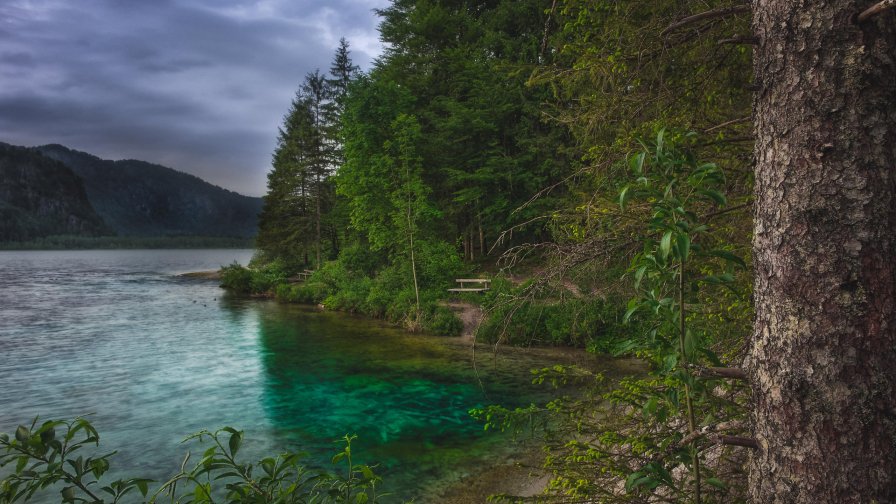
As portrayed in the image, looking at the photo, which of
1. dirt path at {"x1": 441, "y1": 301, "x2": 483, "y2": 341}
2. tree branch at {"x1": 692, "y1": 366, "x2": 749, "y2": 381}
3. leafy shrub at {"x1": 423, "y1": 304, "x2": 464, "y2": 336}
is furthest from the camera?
leafy shrub at {"x1": 423, "y1": 304, "x2": 464, "y2": 336}

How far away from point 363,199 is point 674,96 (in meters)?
25.0

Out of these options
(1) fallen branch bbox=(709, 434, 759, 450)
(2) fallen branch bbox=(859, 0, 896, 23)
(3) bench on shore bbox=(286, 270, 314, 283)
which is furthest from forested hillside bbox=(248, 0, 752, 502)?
(3) bench on shore bbox=(286, 270, 314, 283)

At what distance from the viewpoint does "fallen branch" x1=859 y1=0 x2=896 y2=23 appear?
2.15 m

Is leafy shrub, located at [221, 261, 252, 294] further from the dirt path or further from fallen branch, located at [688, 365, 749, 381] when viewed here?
fallen branch, located at [688, 365, 749, 381]

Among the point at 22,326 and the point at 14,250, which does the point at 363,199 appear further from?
the point at 14,250

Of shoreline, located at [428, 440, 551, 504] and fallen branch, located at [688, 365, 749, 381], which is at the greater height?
fallen branch, located at [688, 365, 749, 381]

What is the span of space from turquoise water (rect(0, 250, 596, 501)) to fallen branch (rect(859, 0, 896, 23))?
5.44 m

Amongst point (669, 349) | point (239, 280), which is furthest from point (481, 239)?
point (669, 349)

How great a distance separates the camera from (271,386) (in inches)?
650

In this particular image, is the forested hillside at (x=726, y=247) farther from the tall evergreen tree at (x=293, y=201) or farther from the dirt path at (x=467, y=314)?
the tall evergreen tree at (x=293, y=201)

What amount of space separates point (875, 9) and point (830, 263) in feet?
3.65

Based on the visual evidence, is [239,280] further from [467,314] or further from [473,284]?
[467,314]

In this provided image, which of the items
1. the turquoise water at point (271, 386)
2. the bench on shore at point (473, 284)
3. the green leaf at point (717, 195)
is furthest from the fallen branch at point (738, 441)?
the bench on shore at point (473, 284)

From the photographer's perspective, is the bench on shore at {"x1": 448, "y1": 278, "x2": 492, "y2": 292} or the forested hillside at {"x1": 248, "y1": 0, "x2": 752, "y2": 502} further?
the bench on shore at {"x1": 448, "y1": 278, "x2": 492, "y2": 292}
